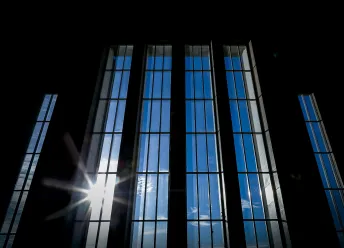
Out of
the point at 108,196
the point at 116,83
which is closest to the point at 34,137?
the point at 116,83

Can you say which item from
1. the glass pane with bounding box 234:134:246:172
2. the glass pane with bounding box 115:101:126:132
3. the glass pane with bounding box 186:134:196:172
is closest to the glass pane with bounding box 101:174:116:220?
the glass pane with bounding box 115:101:126:132

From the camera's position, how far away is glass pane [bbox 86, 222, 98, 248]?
643cm

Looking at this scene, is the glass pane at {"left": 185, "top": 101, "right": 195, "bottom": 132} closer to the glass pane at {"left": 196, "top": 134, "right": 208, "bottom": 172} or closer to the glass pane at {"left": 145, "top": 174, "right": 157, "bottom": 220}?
the glass pane at {"left": 196, "top": 134, "right": 208, "bottom": 172}

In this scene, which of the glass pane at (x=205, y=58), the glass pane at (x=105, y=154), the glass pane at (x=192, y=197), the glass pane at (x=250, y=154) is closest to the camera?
the glass pane at (x=192, y=197)

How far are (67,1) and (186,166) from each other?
9.39 meters

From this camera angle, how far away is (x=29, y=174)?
7.65 meters

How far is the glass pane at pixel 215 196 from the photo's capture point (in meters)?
6.70

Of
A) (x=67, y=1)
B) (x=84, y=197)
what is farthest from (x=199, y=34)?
(x=84, y=197)

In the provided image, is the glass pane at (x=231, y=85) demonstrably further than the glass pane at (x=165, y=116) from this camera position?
Yes

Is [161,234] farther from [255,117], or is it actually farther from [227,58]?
[227,58]

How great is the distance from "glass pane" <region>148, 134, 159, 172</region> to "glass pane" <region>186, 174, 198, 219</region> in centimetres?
140

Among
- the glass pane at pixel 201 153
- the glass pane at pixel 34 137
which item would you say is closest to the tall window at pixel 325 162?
the glass pane at pixel 201 153

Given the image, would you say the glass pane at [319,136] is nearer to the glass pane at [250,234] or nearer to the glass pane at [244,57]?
the glass pane at [244,57]

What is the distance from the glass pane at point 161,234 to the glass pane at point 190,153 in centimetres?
215
